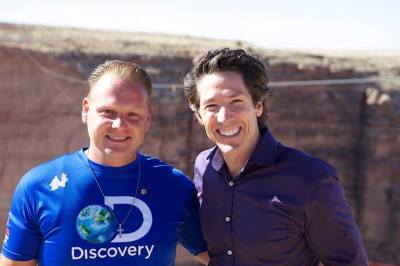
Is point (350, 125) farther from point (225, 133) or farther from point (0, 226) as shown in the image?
point (225, 133)

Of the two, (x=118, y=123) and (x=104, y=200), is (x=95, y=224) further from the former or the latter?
(x=118, y=123)

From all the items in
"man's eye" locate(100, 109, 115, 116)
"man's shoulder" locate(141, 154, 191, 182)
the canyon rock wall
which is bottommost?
the canyon rock wall

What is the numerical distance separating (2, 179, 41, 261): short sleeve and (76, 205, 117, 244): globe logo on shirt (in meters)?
0.15

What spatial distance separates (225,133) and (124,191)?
0.38m

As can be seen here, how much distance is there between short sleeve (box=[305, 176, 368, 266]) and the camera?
5.65ft

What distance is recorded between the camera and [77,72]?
794 centimetres

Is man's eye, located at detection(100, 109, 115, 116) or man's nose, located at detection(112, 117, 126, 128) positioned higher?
man's eye, located at detection(100, 109, 115, 116)

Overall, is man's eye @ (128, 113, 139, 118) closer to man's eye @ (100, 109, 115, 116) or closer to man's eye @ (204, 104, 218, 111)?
man's eye @ (100, 109, 115, 116)

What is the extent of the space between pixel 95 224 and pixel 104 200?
0.08m

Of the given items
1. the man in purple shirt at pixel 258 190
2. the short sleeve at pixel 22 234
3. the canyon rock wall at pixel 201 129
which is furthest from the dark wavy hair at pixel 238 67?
the canyon rock wall at pixel 201 129

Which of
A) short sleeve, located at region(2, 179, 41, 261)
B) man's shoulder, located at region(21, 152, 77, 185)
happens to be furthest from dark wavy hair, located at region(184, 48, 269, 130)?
short sleeve, located at region(2, 179, 41, 261)

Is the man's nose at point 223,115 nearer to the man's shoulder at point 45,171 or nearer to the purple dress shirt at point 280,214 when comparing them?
the purple dress shirt at point 280,214

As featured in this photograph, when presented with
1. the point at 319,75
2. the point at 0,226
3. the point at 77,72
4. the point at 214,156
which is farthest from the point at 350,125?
the point at 214,156

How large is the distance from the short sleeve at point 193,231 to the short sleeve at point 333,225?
44 cm
